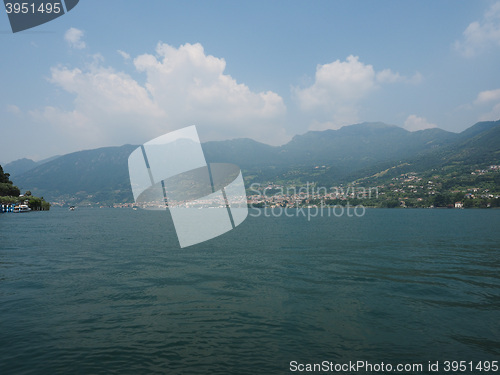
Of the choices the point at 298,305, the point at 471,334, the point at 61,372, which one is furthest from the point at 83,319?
the point at 471,334

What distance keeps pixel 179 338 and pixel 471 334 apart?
1116cm

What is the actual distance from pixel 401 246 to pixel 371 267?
13967mm

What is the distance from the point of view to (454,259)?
26.4m

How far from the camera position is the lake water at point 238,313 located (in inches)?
364

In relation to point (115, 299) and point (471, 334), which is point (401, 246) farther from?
point (115, 299)

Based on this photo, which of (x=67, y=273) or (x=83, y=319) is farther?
(x=67, y=273)

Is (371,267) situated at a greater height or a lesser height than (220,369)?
lesser

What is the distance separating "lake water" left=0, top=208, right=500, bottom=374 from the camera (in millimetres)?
9258

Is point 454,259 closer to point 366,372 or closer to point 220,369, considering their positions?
point 366,372

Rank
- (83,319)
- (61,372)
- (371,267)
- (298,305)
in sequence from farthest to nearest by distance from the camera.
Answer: (371,267) < (298,305) < (83,319) < (61,372)

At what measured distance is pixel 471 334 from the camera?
11.1 meters

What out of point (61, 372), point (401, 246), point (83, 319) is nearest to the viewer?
point (61, 372)

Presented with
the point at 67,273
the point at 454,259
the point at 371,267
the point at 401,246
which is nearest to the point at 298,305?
the point at 371,267

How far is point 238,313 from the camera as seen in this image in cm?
1309
